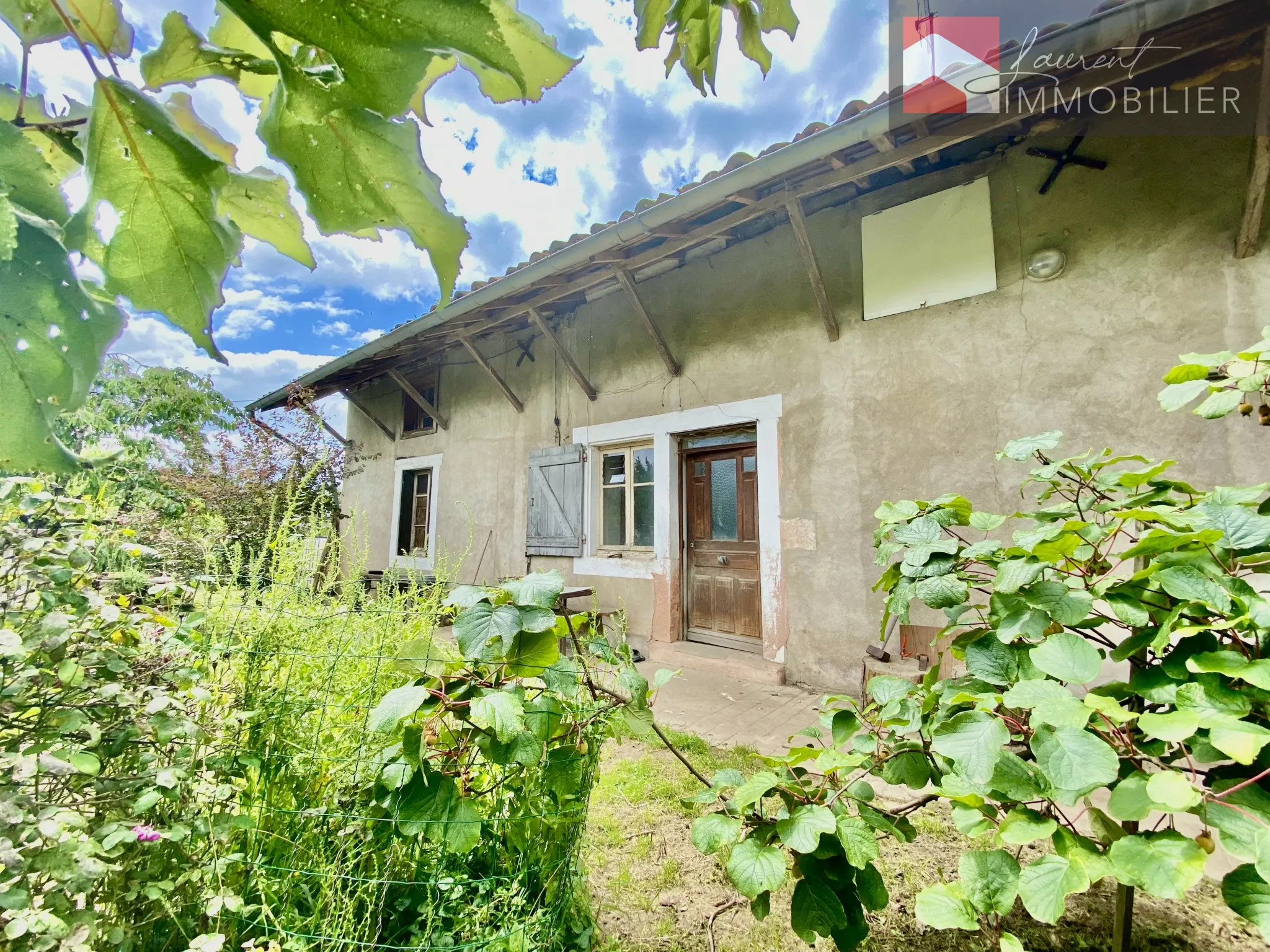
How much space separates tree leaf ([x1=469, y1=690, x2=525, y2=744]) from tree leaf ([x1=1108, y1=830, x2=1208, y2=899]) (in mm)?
904

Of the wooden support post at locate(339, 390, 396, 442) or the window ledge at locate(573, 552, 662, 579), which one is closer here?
the window ledge at locate(573, 552, 662, 579)

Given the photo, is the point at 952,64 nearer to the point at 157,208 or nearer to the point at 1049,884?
the point at 1049,884

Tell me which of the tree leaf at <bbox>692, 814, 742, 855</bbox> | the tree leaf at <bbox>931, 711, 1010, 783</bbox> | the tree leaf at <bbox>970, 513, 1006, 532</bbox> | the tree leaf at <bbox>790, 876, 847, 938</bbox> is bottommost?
the tree leaf at <bbox>790, 876, 847, 938</bbox>

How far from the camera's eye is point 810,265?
3781 mm

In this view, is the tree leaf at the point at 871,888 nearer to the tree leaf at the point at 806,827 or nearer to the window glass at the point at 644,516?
the tree leaf at the point at 806,827

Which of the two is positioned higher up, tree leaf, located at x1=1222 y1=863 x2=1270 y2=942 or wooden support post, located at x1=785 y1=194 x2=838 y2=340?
wooden support post, located at x1=785 y1=194 x2=838 y2=340

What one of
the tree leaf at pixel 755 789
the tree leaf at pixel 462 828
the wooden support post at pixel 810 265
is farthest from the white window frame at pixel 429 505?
the tree leaf at pixel 755 789

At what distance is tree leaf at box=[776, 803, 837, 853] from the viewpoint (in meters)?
0.93

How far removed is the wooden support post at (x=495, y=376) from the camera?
19.0ft

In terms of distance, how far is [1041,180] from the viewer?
3293mm

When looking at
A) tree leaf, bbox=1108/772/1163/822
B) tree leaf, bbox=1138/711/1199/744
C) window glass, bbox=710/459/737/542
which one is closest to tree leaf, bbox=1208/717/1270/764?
tree leaf, bbox=1138/711/1199/744

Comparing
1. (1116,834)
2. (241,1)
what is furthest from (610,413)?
(241,1)

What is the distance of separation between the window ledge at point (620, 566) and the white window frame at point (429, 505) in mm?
2469

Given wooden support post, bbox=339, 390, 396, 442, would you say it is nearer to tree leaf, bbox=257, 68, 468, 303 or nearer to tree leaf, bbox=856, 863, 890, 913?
tree leaf, bbox=856, 863, 890, 913
